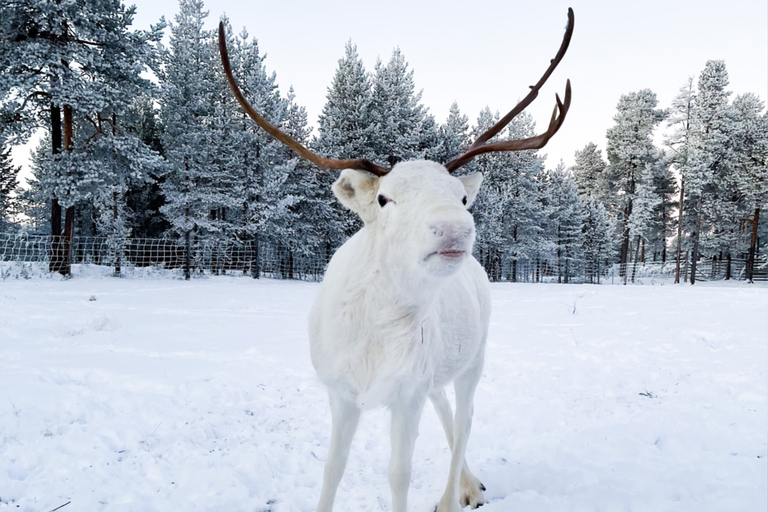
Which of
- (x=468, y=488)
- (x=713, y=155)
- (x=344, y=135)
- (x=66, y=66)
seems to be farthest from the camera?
(x=713, y=155)

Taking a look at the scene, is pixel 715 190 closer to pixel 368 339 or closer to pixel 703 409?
pixel 703 409

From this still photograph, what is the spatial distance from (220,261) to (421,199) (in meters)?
23.2

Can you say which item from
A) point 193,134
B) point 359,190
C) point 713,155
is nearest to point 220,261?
point 193,134

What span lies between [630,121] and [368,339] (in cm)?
3904

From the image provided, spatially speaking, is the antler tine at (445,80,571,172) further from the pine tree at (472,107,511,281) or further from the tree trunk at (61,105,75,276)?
the pine tree at (472,107,511,281)

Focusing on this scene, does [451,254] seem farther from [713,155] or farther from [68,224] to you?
[713,155]

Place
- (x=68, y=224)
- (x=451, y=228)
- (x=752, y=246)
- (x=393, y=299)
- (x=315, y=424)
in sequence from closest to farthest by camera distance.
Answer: (x=451, y=228)
(x=393, y=299)
(x=315, y=424)
(x=68, y=224)
(x=752, y=246)

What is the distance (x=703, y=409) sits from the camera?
4398mm

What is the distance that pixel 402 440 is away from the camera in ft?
7.84

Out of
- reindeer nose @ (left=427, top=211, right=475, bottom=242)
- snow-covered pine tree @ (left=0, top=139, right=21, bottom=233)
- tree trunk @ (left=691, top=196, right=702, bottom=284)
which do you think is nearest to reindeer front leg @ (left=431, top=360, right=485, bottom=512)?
reindeer nose @ (left=427, top=211, right=475, bottom=242)

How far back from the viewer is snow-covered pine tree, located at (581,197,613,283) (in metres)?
37.8

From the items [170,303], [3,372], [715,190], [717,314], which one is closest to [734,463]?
[3,372]

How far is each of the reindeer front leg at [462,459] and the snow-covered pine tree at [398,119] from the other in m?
19.6

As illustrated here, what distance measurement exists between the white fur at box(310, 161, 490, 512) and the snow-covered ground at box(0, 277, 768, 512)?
1.01 m
